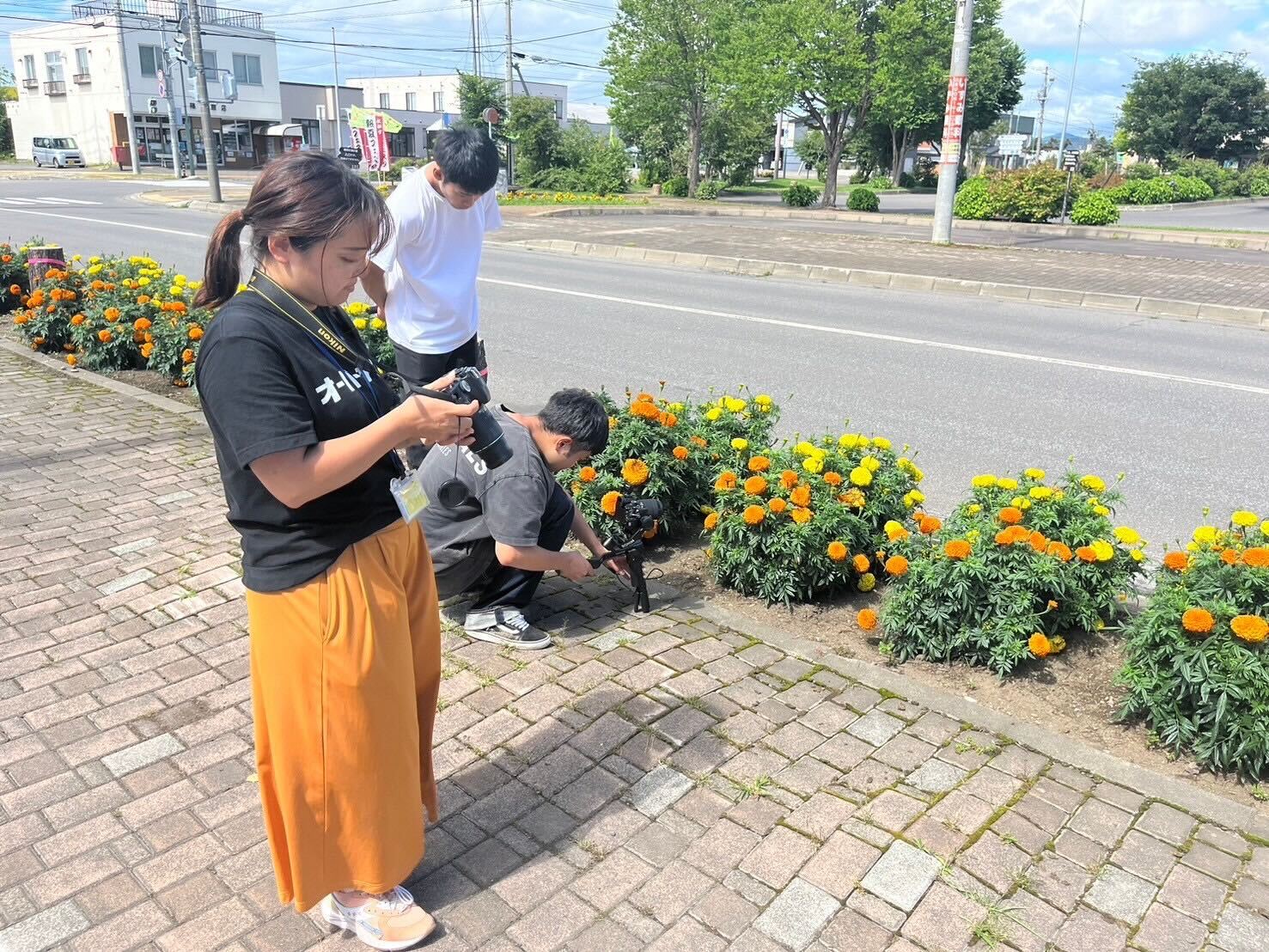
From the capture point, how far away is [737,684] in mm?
3199

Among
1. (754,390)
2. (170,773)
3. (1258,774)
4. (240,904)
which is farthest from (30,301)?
(1258,774)

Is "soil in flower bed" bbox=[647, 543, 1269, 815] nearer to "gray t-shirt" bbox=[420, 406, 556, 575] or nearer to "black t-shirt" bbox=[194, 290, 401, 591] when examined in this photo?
"gray t-shirt" bbox=[420, 406, 556, 575]

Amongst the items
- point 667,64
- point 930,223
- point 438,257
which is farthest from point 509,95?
point 438,257

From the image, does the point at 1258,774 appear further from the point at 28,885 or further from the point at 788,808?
the point at 28,885

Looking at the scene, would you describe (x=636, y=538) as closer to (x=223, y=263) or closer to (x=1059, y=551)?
(x=1059, y=551)

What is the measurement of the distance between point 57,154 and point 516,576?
5540cm

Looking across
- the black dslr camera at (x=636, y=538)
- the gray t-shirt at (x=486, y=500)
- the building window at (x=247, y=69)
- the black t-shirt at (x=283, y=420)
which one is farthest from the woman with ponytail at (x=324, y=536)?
the building window at (x=247, y=69)

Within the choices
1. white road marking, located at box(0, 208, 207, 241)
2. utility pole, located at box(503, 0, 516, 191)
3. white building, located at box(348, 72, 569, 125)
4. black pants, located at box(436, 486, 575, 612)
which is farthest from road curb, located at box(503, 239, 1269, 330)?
white building, located at box(348, 72, 569, 125)

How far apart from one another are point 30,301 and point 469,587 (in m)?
6.37

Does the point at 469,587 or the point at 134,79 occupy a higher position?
the point at 134,79

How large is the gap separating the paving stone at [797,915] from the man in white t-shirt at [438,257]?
8.10 feet

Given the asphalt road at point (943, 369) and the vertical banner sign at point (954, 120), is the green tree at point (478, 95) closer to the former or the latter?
the vertical banner sign at point (954, 120)

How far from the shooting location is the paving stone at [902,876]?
2.28 m

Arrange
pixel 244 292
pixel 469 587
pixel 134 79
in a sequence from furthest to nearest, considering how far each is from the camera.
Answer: pixel 134 79 → pixel 469 587 → pixel 244 292
